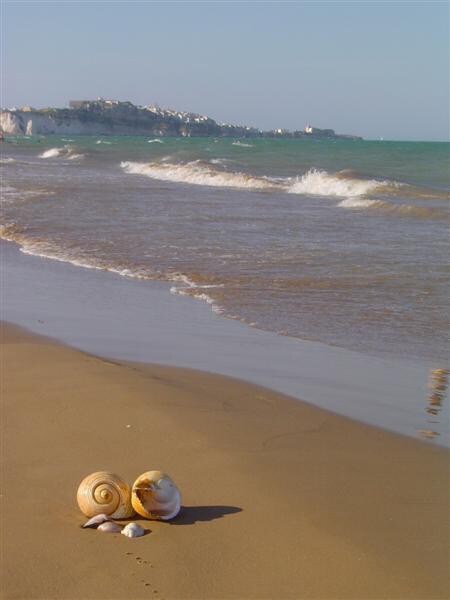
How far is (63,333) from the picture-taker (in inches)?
324

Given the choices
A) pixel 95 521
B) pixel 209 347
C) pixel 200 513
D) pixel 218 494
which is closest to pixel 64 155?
pixel 209 347

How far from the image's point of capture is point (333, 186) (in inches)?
1112

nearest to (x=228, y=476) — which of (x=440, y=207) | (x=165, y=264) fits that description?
(x=165, y=264)

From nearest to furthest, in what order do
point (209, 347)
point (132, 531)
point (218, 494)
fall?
point (132, 531) → point (218, 494) → point (209, 347)

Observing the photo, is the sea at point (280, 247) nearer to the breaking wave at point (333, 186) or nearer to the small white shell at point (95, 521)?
the breaking wave at point (333, 186)

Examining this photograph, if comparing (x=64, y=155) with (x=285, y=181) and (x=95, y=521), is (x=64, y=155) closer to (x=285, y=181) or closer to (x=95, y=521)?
(x=285, y=181)

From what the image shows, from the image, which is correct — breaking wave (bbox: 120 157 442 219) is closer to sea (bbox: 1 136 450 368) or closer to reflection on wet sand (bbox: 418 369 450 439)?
sea (bbox: 1 136 450 368)

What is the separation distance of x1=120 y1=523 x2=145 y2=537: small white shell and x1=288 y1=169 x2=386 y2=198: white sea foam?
22460mm

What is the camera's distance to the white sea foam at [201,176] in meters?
30.7

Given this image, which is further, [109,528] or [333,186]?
[333,186]

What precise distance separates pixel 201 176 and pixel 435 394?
1101 inches

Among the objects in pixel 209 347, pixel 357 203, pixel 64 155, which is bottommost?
pixel 209 347

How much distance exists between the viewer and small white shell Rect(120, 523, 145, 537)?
3.89 m

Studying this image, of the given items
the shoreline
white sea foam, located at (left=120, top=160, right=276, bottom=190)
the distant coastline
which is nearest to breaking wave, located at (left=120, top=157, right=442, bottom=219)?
white sea foam, located at (left=120, top=160, right=276, bottom=190)
